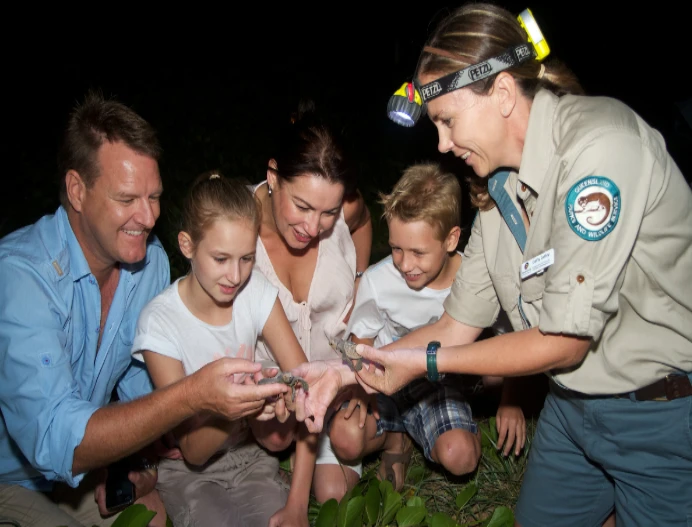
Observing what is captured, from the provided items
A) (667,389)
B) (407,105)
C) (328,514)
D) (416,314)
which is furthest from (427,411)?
(407,105)

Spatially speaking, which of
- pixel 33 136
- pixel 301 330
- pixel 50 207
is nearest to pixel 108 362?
pixel 301 330

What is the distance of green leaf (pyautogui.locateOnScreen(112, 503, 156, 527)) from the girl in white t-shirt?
182mm

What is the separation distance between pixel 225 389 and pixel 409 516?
44.7 inches

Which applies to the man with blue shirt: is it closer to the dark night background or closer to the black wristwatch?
the black wristwatch

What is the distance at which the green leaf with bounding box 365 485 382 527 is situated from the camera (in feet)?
9.52

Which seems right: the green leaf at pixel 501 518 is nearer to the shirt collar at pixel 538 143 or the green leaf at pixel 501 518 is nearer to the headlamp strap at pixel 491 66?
the shirt collar at pixel 538 143

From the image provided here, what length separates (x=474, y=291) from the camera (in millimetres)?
2715

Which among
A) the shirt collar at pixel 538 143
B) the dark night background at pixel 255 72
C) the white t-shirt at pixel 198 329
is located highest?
the dark night background at pixel 255 72

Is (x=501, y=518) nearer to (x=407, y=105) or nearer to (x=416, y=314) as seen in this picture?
(x=416, y=314)

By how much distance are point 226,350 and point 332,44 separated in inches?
364

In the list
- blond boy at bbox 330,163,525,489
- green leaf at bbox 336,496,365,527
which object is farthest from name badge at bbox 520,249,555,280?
green leaf at bbox 336,496,365,527

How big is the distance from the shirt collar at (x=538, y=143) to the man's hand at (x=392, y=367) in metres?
0.75

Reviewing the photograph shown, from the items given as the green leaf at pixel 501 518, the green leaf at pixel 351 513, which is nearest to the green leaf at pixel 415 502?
the green leaf at pixel 351 513

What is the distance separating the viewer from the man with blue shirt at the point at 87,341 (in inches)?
92.7
